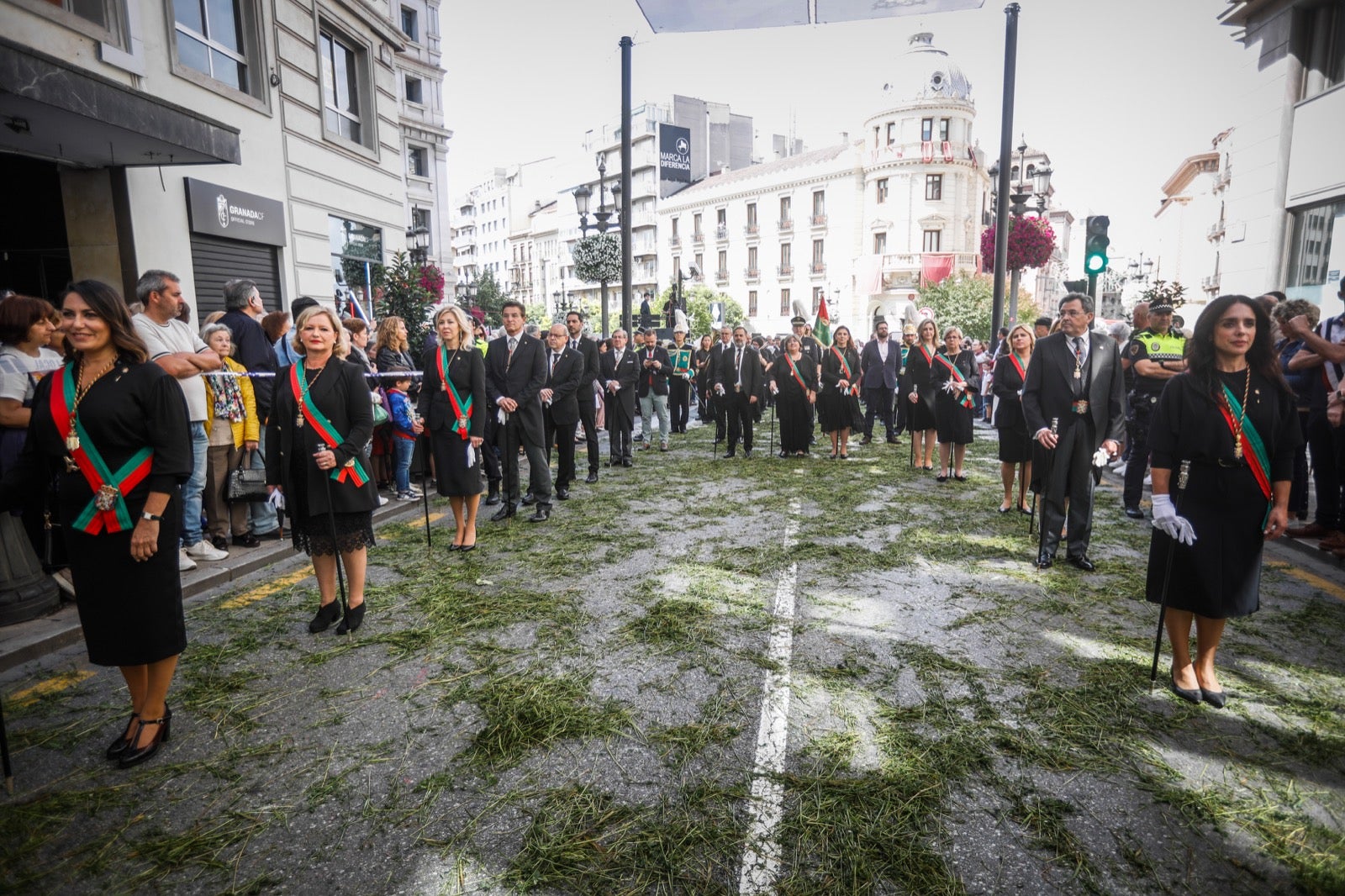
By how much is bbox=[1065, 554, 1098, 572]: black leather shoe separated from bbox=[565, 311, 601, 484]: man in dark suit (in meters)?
6.22

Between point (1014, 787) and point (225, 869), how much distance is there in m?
3.12

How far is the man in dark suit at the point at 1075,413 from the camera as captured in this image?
608cm

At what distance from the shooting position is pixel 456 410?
685cm

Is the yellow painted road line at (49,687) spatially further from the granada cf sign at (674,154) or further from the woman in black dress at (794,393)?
the granada cf sign at (674,154)

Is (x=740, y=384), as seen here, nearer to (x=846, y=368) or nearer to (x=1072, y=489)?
(x=846, y=368)

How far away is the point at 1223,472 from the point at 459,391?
5828mm

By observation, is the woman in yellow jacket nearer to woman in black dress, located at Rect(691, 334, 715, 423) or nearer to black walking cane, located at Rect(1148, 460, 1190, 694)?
black walking cane, located at Rect(1148, 460, 1190, 694)

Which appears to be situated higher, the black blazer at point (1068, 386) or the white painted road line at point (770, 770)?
the black blazer at point (1068, 386)

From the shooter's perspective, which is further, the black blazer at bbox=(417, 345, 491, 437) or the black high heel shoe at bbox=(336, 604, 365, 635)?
the black blazer at bbox=(417, 345, 491, 437)

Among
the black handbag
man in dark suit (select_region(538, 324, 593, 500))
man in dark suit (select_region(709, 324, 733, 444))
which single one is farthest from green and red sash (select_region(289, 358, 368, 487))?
man in dark suit (select_region(709, 324, 733, 444))

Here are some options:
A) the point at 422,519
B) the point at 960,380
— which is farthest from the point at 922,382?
the point at 422,519

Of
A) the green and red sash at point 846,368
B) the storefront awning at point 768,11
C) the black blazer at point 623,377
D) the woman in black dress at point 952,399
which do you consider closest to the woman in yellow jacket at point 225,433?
the storefront awning at point 768,11

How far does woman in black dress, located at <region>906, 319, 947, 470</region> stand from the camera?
1063 centimetres

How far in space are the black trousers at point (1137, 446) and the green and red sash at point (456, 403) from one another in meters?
7.00
